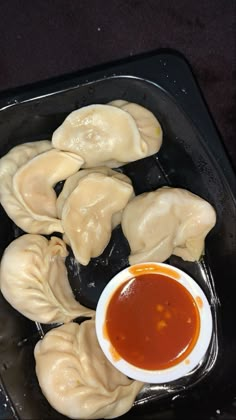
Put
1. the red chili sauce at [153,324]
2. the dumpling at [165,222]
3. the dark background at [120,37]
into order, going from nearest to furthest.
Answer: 1. the red chili sauce at [153,324]
2. the dumpling at [165,222]
3. the dark background at [120,37]

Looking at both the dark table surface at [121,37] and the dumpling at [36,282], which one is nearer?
the dumpling at [36,282]

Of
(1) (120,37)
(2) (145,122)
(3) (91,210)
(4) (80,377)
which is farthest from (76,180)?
(1) (120,37)

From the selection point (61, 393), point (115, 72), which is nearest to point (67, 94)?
point (115, 72)

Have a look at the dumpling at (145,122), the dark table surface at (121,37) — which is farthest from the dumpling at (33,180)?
the dark table surface at (121,37)

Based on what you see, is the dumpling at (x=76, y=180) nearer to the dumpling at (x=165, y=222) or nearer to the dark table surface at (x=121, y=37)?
the dumpling at (x=165, y=222)

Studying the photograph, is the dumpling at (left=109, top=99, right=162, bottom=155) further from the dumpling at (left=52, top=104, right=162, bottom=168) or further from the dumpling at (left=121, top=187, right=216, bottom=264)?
the dumpling at (left=121, top=187, right=216, bottom=264)

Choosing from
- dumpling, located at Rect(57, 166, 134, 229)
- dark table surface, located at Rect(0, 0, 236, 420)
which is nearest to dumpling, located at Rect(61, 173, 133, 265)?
dumpling, located at Rect(57, 166, 134, 229)

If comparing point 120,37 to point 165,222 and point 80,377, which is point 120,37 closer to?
point 165,222
